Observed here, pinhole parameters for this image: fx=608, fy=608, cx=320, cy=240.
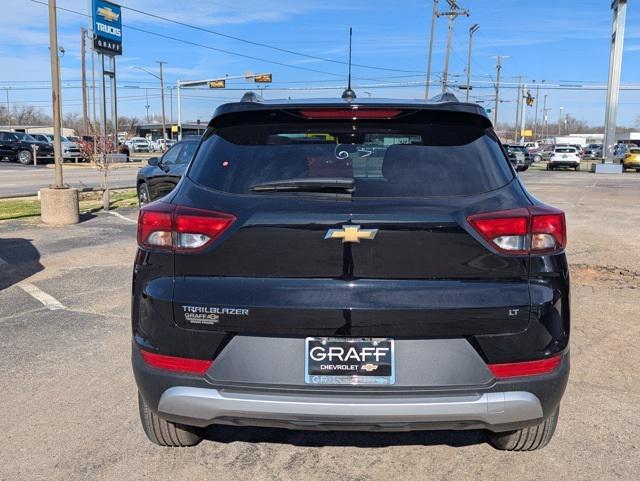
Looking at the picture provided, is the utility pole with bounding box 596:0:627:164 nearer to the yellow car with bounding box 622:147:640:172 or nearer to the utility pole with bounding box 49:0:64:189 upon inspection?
the yellow car with bounding box 622:147:640:172

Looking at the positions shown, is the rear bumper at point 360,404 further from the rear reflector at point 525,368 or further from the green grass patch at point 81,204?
the green grass patch at point 81,204

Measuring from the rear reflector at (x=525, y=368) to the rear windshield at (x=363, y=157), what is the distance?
0.77 metres

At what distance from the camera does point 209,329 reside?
2.59 meters

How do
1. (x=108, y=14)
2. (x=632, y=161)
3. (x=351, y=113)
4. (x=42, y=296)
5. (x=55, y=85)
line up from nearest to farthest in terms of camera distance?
(x=351, y=113) < (x=42, y=296) < (x=55, y=85) < (x=632, y=161) < (x=108, y=14)

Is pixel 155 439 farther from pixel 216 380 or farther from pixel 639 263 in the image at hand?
pixel 639 263

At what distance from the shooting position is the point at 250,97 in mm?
3145

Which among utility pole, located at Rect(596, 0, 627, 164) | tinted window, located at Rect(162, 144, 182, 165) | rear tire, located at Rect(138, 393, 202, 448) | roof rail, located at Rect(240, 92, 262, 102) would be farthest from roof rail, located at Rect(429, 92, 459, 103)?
utility pole, located at Rect(596, 0, 627, 164)

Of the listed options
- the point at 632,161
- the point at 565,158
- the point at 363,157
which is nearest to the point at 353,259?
the point at 363,157

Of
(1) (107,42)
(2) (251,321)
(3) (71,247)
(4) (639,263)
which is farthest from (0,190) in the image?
(1) (107,42)

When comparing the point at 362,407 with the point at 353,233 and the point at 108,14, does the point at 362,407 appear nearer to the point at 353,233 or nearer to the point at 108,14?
the point at 353,233

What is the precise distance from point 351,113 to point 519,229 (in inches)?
37.3

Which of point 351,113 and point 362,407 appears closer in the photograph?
point 362,407

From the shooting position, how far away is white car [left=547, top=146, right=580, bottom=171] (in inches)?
1718

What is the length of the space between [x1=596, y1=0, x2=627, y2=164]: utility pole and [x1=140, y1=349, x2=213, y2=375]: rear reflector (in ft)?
144
